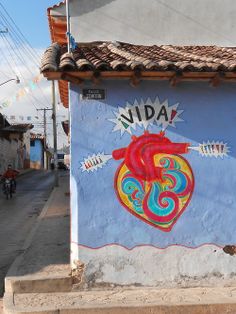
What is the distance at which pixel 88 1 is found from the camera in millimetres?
10539

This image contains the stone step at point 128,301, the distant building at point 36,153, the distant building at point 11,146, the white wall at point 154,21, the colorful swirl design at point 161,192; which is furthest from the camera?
the distant building at point 36,153

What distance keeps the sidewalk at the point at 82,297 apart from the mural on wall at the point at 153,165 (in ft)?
3.39

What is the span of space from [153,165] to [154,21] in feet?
14.5

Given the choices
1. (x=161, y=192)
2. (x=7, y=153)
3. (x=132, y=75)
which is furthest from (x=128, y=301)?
(x=7, y=153)

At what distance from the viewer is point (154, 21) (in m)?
10.6

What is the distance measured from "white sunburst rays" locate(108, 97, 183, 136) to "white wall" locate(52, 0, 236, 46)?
3.60 m

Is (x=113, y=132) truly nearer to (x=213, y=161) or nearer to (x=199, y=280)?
(x=213, y=161)

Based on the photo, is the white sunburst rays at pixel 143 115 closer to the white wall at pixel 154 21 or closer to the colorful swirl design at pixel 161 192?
the colorful swirl design at pixel 161 192

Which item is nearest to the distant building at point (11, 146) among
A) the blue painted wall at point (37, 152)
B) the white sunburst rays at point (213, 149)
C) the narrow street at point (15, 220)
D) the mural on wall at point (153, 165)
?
the blue painted wall at point (37, 152)

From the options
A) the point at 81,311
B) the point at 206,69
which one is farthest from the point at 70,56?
the point at 81,311

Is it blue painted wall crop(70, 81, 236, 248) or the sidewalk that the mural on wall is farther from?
the sidewalk

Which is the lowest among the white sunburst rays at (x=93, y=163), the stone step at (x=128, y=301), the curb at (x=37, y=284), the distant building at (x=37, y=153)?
the distant building at (x=37, y=153)

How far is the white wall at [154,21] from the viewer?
10547 mm

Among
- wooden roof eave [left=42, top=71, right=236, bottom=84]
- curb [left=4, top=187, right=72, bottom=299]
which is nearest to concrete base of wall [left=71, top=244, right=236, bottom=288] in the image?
curb [left=4, top=187, right=72, bottom=299]
